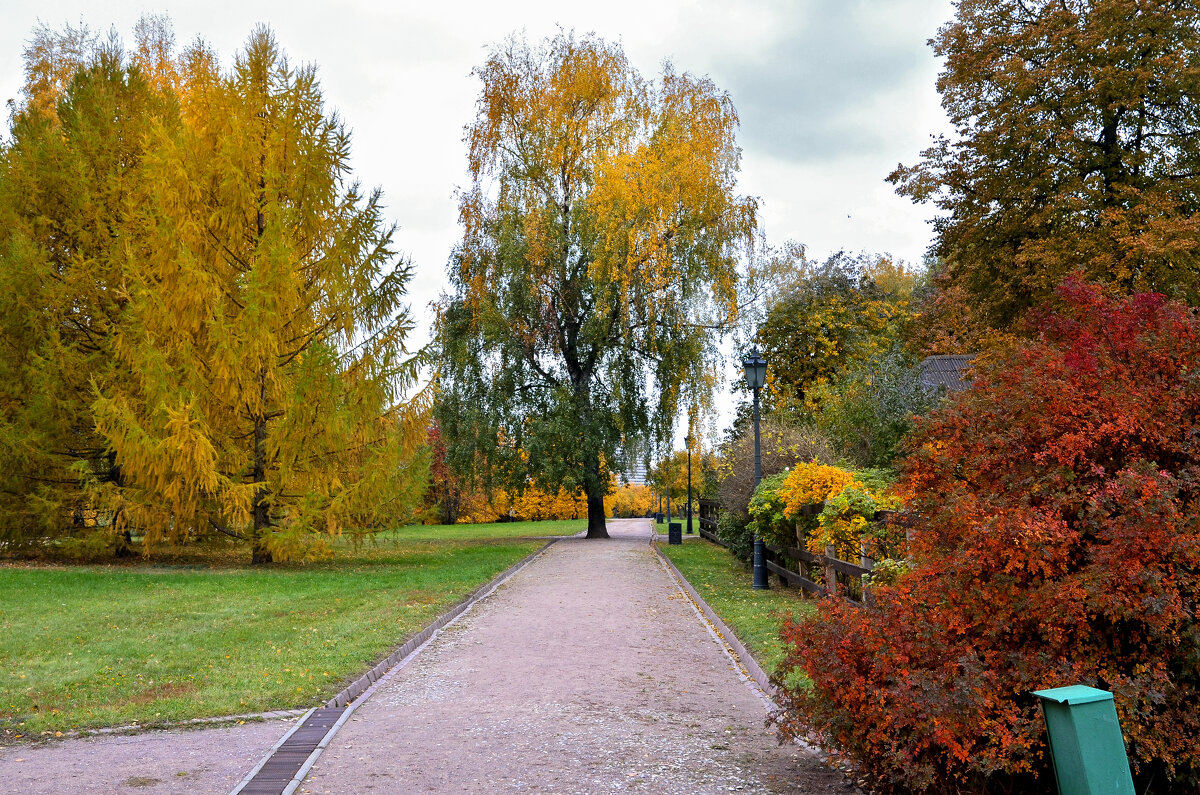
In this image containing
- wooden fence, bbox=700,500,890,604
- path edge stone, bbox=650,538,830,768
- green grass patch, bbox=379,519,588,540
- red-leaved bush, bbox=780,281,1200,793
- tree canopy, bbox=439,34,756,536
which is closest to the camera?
red-leaved bush, bbox=780,281,1200,793

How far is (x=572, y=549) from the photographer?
27.2 metres

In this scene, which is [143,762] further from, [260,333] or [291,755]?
[260,333]

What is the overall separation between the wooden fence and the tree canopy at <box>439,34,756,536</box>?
11.8m

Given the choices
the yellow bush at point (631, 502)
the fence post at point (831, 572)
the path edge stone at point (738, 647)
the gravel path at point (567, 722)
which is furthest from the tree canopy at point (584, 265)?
the yellow bush at point (631, 502)

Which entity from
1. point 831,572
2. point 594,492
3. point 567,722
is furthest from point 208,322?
point 594,492

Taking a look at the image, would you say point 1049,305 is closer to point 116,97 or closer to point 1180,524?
point 1180,524

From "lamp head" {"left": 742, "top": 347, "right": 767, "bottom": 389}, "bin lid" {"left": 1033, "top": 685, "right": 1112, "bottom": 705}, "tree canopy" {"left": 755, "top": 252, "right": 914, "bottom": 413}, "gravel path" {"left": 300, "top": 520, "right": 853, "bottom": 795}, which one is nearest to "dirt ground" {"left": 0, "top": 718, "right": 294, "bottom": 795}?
"gravel path" {"left": 300, "top": 520, "right": 853, "bottom": 795}

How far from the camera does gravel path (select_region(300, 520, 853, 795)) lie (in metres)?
5.25

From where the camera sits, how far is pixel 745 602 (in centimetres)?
1321

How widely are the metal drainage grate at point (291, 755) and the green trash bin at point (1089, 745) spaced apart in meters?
4.21

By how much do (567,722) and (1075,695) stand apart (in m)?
3.78

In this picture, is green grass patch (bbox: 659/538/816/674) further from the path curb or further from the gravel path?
the path curb

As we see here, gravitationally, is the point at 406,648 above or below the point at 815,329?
below

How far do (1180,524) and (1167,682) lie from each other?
774 mm
